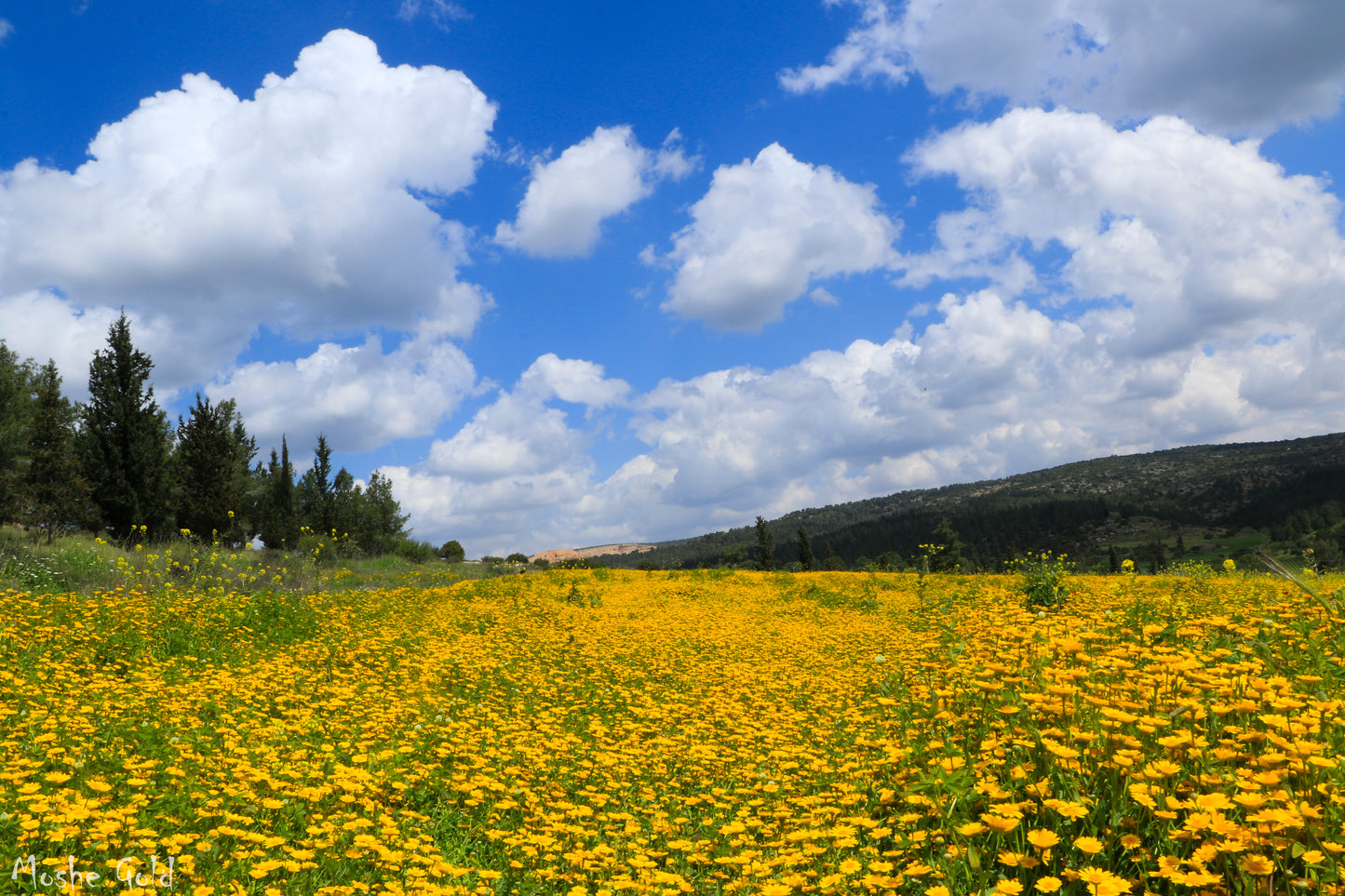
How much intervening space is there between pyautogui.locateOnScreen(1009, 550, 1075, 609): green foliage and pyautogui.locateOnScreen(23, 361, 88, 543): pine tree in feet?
99.8

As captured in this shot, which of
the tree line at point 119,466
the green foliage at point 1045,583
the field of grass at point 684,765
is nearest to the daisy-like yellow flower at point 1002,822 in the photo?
the field of grass at point 684,765

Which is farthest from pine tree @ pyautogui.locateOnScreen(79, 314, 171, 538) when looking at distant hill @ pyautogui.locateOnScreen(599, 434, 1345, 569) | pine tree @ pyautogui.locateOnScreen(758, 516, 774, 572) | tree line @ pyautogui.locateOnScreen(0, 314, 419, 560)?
distant hill @ pyautogui.locateOnScreen(599, 434, 1345, 569)

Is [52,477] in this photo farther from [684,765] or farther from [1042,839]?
[1042,839]

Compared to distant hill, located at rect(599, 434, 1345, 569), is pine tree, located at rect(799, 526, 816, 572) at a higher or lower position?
higher

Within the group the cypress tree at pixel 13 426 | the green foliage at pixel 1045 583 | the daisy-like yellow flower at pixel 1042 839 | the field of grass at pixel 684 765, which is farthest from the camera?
the cypress tree at pixel 13 426

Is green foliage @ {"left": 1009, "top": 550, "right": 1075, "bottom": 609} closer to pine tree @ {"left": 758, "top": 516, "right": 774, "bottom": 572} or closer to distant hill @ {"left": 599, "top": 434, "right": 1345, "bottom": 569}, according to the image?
pine tree @ {"left": 758, "top": 516, "right": 774, "bottom": 572}

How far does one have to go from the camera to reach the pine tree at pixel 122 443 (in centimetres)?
2745

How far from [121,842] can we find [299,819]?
923 millimetres

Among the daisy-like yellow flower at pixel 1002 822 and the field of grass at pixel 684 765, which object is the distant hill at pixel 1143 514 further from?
the daisy-like yellow flower at pixel 1002 822

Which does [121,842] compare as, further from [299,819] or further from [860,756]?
[860,756]

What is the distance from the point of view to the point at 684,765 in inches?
228

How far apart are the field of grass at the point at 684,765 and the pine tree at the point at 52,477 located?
2224cm

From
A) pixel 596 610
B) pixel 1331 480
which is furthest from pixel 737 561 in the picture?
pixel 1331 480

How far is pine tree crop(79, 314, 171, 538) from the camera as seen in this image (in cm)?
2745
